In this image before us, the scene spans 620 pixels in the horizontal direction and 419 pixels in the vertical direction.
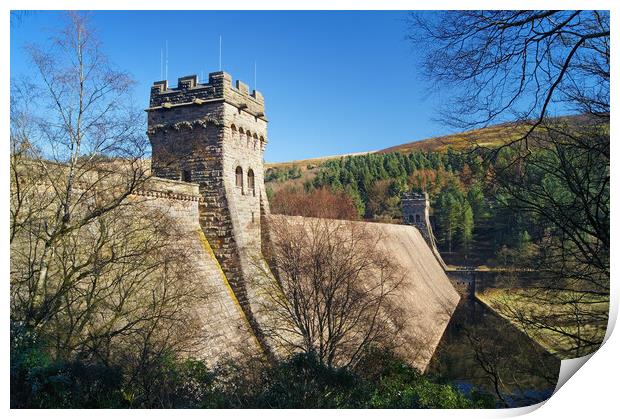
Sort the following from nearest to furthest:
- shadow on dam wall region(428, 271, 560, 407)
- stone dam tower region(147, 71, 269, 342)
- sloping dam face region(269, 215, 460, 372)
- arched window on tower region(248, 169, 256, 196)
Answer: shadow on dam wall region(428, 271, 560, 407)
stone dam tower region(147, 71, 269, 342)
arched window on tower region(248, 169, 256, 196)
sloping dam face region(269, 215, 460, 372)

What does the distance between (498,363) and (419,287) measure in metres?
13.0

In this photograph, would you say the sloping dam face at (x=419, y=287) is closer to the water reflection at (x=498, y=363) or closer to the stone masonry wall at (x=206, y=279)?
the water reflection at (x=498, y=363)

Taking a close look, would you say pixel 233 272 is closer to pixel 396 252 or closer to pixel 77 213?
pixel 77 213

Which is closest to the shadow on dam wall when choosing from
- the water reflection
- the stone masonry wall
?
the water reflection

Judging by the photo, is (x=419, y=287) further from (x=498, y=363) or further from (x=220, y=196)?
(x=220, y=196)

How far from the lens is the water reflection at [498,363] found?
7.45 m

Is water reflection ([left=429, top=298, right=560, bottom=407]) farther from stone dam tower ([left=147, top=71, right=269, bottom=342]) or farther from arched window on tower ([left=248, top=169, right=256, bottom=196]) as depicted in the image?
arched window on tower ([left=248, top=169, right=256, bottom=196])

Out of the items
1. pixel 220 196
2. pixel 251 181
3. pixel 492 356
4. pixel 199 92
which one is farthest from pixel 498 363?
pixel 199 92

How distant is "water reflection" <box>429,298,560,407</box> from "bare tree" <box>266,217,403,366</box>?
2475mm

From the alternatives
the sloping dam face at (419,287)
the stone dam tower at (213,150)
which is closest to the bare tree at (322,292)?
the stone dam tower at (213,150)

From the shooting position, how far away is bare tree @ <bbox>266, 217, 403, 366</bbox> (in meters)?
11.3

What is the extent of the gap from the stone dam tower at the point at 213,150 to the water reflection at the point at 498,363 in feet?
19.8

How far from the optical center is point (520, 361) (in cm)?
920
